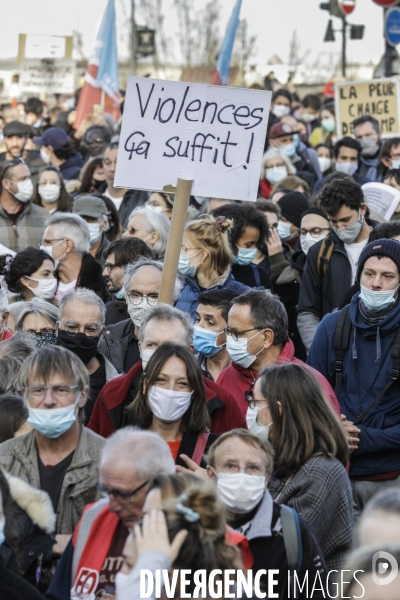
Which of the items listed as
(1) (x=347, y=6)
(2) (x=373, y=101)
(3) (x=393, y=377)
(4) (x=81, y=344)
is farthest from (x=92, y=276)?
(1) (x=347, y=6)

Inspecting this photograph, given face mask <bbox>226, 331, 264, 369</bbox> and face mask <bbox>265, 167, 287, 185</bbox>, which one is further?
face mask <bbox>265, 167, 287, 185</bbox>

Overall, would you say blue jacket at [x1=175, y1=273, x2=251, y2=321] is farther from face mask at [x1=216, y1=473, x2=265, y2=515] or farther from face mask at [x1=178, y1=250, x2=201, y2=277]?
face mask at [x1=216, y1=473, x2=265, y2=515]

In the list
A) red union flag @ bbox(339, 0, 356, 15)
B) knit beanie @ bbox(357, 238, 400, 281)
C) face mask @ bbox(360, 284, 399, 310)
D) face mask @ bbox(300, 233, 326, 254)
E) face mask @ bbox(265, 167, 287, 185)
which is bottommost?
face mask @ bbox(360, 284, 399, 310)

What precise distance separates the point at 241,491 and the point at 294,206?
6.06m

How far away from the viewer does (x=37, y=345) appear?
20.8ft

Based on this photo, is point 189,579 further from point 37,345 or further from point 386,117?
point 386,117

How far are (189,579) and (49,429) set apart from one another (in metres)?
1.59

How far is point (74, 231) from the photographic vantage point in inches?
328

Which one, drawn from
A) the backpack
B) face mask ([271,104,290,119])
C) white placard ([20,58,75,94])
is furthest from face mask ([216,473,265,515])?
white placard ([20,58,75,94])

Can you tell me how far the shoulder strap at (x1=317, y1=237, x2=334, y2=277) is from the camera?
25.8ft

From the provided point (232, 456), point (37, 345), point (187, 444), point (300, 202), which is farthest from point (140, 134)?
point (300, 202)

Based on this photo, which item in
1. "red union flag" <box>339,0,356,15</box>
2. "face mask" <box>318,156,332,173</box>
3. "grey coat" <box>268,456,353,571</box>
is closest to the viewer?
"grey coat" <box>268,456,353,571</box>

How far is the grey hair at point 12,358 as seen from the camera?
571 cm

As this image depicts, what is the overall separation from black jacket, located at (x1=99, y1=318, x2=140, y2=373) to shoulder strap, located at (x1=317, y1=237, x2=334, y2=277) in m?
1.61
